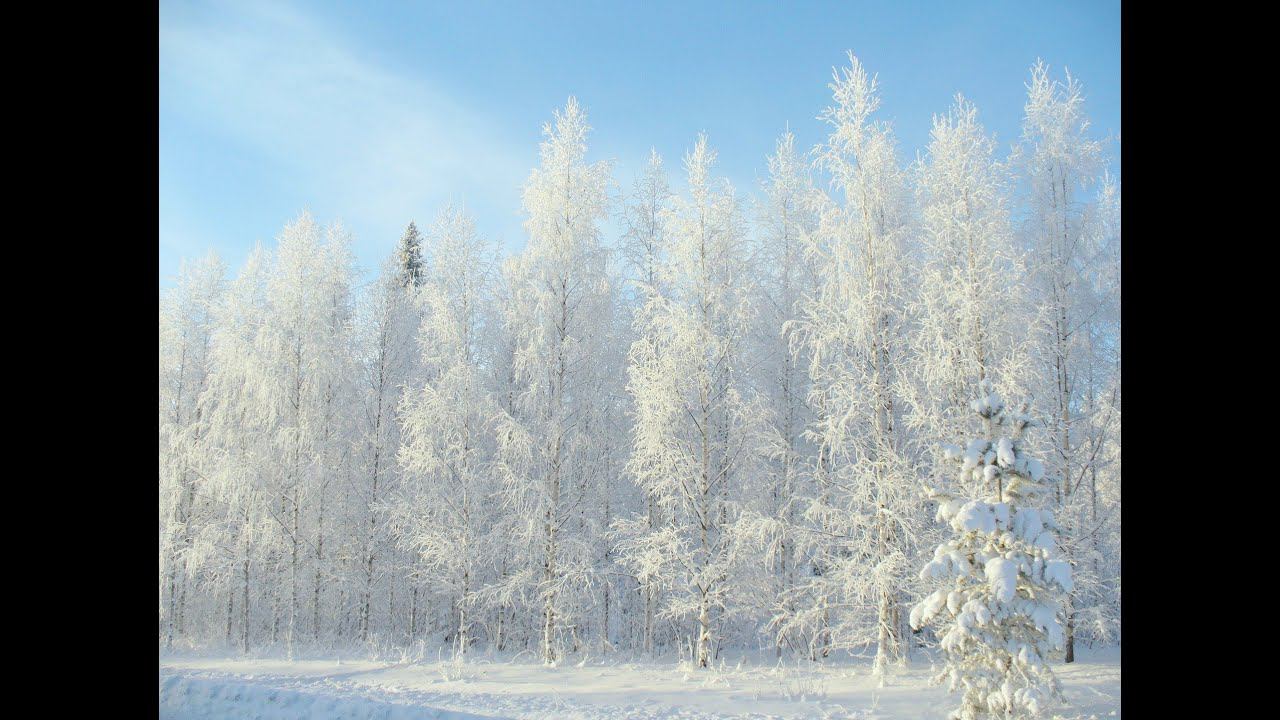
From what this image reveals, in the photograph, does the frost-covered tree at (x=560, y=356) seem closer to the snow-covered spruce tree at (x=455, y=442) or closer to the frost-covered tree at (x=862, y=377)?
the snow-covered spruce tree at (x=455, y=442)

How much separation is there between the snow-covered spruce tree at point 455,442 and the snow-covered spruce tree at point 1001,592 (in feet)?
26.5

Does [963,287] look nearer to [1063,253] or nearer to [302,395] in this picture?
[1063,253]

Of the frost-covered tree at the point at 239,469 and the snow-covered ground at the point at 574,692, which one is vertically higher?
the frost-covered tree at the point at 239,469

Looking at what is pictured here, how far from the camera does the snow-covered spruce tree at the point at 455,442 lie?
1226cm

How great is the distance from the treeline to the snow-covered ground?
822 mm

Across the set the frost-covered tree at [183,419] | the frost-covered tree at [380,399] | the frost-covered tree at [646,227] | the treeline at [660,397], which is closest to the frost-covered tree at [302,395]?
the treeline at [660,397]

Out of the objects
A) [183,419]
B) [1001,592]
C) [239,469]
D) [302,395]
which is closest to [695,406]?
[1001,592]

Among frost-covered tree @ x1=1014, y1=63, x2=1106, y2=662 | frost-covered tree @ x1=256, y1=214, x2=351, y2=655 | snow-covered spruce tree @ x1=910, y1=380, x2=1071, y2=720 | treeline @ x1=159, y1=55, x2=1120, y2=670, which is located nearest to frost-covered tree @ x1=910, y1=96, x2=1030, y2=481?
treeline @ x1=159, y1=55, x2=1120, y2=670

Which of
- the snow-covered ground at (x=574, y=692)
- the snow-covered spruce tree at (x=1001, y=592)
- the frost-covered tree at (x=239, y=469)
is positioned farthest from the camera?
the frost-covered tree at (x=239, y=469)

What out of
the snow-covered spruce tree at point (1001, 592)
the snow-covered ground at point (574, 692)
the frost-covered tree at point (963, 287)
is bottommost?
the snow-covered ground at point (574, 692)

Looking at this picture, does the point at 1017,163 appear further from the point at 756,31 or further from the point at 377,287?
the point at 377,287
